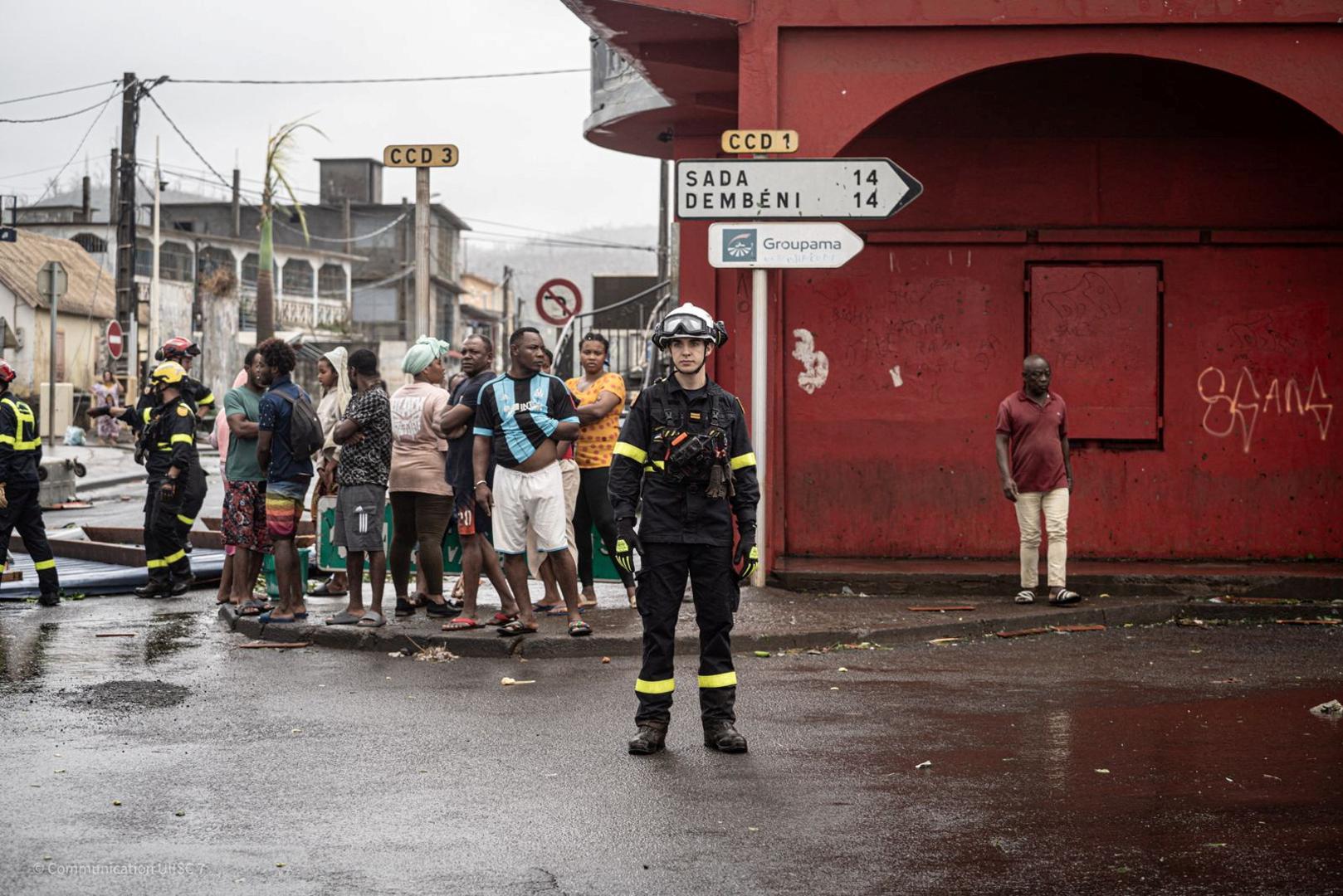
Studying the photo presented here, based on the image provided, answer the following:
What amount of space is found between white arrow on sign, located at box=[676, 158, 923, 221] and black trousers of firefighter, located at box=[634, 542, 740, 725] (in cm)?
461

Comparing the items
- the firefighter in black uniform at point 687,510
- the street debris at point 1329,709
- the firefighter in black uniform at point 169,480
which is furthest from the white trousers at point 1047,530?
the firefighter in black uniform at point 169,480

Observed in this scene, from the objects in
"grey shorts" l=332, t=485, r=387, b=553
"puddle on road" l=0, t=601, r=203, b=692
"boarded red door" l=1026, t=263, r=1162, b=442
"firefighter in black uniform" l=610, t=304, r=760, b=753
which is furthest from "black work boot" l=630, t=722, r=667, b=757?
"boarded red door" l=1026, t=263, r=1162, b=442

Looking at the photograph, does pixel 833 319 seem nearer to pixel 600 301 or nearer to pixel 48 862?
pixel 48 862

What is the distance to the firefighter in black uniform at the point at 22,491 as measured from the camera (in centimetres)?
1187

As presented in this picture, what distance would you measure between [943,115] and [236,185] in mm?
58213

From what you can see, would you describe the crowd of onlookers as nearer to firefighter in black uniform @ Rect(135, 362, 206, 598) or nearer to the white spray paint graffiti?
firefighter in black uniform @ Rect(135, 362, 206, 598)

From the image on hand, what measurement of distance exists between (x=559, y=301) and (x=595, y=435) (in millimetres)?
11892

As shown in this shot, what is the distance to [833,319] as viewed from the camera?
12695mm

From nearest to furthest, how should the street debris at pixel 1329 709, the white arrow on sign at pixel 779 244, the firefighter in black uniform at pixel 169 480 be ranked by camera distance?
1. the street debris at pixel 1329 709
2. the white arrow on sign at pixel 779 244
3. the firefighter in black uniform at pixel 169 480

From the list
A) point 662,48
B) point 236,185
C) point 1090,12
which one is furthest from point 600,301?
point 236,185

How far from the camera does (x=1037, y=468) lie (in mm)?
11148

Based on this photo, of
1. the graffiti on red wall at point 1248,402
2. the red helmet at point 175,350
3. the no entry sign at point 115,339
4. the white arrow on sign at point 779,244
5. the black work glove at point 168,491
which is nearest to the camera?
the white arrow on sign at point 779,244

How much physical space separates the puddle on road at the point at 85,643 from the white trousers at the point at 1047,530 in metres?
5.71

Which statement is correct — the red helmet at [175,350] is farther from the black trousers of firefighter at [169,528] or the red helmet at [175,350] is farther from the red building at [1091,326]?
the red building at [1091,326]
